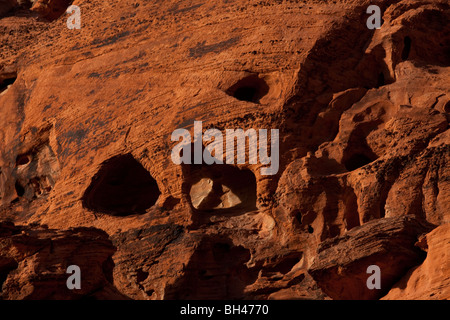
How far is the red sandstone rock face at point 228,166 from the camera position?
20.8 metres

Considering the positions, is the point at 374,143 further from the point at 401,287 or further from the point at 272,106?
the point at 401,287

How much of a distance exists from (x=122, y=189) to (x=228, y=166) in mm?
3238

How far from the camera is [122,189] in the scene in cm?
2828

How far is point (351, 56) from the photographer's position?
27828mm

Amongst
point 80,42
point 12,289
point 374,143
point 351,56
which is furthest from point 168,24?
point 12,289

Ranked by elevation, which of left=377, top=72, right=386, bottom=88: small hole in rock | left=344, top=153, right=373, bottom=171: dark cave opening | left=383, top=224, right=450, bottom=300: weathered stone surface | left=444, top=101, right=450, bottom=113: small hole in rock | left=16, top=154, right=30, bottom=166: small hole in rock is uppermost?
left=377, top=72, right=386, bottom=88: small hole in rock

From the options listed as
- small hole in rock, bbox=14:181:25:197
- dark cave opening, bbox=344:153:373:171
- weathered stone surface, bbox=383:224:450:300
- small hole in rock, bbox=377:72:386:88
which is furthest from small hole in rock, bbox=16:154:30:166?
weathered stone surface, bbox=383:224:450:300

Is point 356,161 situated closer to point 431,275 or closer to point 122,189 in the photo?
point 122,189

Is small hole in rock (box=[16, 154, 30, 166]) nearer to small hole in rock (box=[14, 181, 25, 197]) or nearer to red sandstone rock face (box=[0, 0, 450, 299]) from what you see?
red sandstone rock face (box=[0, 0, 450, 299])

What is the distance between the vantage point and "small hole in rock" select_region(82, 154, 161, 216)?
27516 mm

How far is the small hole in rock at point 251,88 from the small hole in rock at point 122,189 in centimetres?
284

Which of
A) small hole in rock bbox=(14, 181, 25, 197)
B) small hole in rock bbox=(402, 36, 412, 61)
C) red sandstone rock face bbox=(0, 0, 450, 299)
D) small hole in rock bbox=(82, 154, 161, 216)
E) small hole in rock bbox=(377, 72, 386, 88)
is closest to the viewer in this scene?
red sandstone rock face bbox=(0, 0, 450, 299)

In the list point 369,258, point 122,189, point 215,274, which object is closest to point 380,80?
point 122,189

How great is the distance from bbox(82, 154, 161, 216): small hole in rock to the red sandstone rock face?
0.05 metres
